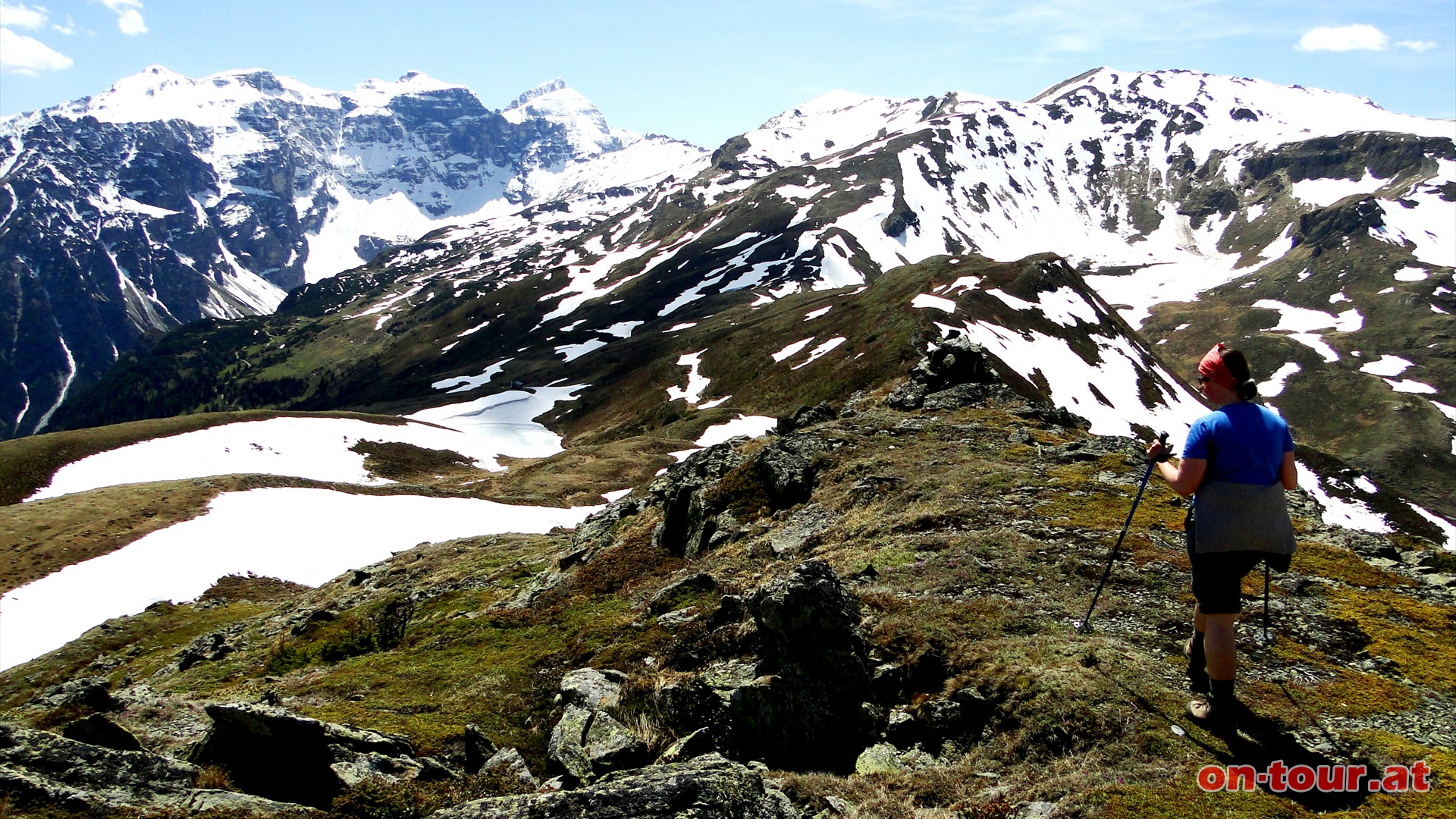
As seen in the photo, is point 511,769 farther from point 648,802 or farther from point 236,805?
point 648,802

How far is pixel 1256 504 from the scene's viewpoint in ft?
27.4

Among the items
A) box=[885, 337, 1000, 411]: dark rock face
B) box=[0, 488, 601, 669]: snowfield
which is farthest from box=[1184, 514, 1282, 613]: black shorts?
box=[0, 488, 601, 669]: snowfield

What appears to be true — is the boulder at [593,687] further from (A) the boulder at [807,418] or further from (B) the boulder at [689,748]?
(A) the boulder at [807,418]

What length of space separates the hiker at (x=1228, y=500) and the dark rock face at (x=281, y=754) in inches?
389

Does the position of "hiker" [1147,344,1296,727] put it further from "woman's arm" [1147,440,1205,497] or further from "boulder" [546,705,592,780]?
"boulder" [546,705,592,780]

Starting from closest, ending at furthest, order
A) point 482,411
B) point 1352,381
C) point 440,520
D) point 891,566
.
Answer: point 891,566 < point 440,520 < point 482,411 < point 1352,381

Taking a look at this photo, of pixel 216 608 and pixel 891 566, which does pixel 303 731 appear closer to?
pixel 891 566

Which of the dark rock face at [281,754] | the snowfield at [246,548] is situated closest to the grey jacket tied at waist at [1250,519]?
the dark rock face at [281,754]

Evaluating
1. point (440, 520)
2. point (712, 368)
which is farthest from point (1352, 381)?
point (440, 520)

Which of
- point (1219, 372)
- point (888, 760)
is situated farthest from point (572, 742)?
point (1219, 372)

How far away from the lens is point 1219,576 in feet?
28.3

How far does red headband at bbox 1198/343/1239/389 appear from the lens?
8.65 metres

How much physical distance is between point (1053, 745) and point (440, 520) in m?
45.6

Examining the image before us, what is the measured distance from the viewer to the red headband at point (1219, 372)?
8.65m
